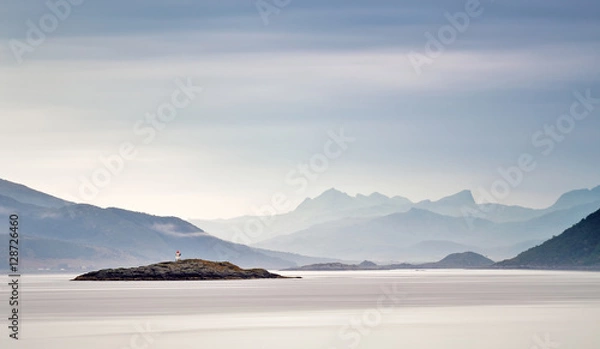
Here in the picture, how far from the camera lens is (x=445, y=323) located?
69312 millimetres

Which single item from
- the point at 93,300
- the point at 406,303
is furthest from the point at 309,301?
the point at 93,300

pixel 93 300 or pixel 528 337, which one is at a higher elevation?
pixel 93 300

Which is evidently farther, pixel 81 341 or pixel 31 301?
pixel 31 301

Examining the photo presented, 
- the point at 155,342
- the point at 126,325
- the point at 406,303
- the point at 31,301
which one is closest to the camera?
the point at 155,342

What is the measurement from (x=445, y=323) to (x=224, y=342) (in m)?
16.2

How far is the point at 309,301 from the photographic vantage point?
10125cm

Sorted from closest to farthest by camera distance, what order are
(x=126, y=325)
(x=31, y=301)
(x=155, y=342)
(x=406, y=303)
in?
1. (x=155, y=342)
2. (x=126, y=325)
3. (x=406, y=303)
4. (x=31, y=301)

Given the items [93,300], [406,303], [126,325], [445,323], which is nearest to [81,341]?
[126,325]

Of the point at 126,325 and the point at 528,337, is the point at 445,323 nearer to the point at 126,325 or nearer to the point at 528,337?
the point at 528,337

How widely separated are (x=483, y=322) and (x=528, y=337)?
10.7m

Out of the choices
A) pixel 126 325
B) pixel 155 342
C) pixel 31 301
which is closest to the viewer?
pixel 155 342

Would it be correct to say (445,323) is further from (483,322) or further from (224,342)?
(224,342)

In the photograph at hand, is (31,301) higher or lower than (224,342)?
higher

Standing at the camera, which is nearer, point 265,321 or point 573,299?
point 265,321
